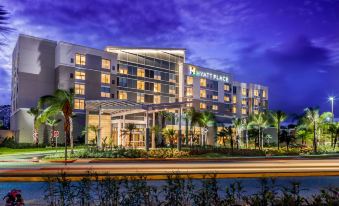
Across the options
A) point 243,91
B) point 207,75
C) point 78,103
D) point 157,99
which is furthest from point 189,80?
point 78,103

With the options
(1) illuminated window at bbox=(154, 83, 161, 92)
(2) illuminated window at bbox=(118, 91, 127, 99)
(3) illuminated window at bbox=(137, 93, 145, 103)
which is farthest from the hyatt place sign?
(2) illuminated window at bbox=(118, 91, 127, 99)

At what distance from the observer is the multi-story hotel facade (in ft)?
199

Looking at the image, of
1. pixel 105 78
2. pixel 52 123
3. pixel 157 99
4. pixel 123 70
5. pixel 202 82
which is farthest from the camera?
pixel 202 82

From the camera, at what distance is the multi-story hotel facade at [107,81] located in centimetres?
A: 6059

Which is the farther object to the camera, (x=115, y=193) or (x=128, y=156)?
(x=128, y=156)

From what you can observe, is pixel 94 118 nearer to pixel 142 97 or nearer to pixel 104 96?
pixel 104 96

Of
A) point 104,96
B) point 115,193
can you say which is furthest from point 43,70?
point 115,193

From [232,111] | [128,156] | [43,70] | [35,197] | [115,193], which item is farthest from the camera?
[232,111]

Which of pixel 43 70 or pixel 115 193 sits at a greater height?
pixel 43 70

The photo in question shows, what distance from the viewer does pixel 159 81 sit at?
83562mm

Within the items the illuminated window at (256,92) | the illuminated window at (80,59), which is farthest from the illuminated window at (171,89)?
the illuminated window at (256,92)

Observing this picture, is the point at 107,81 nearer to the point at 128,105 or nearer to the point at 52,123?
the point at 52,123

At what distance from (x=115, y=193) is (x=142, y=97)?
72.4 meters

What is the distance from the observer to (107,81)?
70.8 meters
